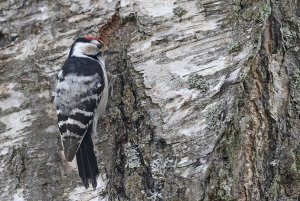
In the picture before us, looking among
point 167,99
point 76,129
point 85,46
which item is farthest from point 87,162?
point 85,46

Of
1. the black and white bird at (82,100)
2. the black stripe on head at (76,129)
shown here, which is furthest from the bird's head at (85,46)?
the black stripe on head at (76,129)

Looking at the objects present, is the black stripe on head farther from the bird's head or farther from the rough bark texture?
the bird's head

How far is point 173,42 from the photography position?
3111mm

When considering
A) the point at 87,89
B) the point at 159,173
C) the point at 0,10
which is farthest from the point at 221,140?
the point at 0,10

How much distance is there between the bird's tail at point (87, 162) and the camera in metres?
2.93

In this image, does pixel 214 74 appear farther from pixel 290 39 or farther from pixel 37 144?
pixel 37 144

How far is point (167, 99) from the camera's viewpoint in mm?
2939

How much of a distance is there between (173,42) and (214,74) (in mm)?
309

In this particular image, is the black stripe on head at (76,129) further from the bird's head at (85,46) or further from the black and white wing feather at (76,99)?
the bird's head at (85,46)

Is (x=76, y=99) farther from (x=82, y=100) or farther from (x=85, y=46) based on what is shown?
(x=85, y=46)

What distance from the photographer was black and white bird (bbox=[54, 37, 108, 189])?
3061mm

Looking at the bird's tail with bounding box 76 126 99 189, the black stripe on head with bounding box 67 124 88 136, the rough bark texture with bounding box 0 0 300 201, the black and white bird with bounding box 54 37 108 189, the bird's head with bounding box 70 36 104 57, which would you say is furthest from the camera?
the bird's head with bounding box 70 36 104 57

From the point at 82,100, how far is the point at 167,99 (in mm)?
775

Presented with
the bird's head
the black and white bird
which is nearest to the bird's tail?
the black and white bird
